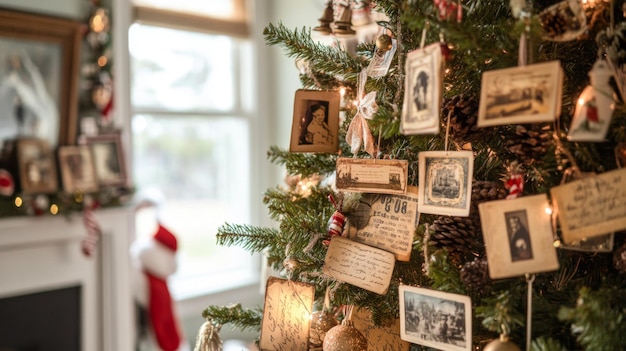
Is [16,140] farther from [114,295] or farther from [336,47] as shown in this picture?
[336,47]

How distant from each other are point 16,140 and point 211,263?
1.18 m

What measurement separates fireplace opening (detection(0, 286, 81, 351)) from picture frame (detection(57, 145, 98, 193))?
15.9 inches

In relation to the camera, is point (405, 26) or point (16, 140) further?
point (16, 140)

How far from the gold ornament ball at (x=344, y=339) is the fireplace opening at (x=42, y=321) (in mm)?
1755

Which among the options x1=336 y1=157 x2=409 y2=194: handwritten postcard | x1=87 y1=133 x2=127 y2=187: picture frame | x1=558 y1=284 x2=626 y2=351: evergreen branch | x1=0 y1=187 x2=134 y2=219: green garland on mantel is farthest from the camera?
x1=87 y1=133 x2=127 y2=187: picture frame

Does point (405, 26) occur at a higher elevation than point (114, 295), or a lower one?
higher

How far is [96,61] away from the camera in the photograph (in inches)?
97.2

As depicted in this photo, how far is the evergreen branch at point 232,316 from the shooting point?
987 millimetres

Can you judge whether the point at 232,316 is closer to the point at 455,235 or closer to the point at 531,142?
the point at 455,235

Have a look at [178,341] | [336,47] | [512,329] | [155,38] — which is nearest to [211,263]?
[178,341]

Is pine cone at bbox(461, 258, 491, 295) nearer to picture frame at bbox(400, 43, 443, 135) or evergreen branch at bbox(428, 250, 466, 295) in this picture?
evergreen branch at bbox(428, 250, 466, 295)

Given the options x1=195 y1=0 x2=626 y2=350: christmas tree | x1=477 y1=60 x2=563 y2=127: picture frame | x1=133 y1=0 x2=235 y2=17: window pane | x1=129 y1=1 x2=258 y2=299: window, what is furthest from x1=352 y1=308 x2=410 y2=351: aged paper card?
x1=133 y1=0 x2=235 y2=17: window pane

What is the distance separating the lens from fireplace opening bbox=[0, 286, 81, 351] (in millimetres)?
2215

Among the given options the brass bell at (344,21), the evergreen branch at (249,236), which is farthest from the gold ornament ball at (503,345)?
the brass bell at (344,21)
